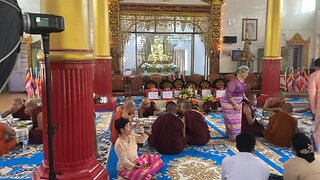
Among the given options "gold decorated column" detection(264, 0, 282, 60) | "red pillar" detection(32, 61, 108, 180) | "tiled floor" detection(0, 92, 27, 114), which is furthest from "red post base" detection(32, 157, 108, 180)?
"gold decorated column" detection(264, 0, 282, 60)

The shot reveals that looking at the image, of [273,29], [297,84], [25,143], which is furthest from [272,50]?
[25,143]

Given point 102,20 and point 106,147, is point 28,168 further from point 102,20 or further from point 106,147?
point 102,20

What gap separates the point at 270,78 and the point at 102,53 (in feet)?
16.3

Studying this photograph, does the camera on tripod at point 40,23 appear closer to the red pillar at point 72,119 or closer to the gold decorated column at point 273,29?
the red pillar at point 72,119

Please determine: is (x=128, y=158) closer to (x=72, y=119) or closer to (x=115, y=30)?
(x=72, y=119)

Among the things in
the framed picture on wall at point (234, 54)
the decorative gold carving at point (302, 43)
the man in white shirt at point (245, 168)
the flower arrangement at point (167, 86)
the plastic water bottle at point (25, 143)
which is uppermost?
the decorative gold carving at point (302, 43)

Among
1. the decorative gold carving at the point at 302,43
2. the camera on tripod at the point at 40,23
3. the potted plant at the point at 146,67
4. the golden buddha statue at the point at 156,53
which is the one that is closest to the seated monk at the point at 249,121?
the camera on tripod at the point at 40,23

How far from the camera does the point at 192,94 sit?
27.9 feet

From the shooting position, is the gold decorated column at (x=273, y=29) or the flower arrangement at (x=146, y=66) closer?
the gold decorated column at (x=273, y=29)

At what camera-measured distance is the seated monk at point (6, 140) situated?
4.91 meters

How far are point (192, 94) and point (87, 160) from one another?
5.61 m

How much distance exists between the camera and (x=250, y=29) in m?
13.6

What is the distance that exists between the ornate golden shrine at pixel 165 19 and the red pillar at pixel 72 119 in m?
9.74

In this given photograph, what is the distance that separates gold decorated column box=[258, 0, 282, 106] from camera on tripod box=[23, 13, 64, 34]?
8659 millimetres
